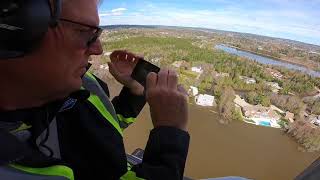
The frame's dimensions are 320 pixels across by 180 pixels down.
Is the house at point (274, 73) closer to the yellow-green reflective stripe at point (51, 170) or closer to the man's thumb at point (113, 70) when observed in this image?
the man's thumb at point (113, 70)

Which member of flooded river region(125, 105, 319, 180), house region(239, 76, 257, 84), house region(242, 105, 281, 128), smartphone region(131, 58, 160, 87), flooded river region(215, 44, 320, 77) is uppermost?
smartphone region(131, 58, 160, 87)

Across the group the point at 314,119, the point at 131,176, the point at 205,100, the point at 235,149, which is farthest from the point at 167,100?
the point at 235,149

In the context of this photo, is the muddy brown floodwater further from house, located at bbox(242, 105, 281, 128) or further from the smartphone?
the smartphone

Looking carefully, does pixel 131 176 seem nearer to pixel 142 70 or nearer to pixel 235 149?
pixel 142 70

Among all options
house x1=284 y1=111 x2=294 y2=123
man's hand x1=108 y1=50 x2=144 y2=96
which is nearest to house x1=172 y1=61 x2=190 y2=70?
house x1=284 y1=111 x2=294 y2=123

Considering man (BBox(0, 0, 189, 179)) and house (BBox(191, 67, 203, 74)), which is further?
house (BBox(191, 67, 203, 74))

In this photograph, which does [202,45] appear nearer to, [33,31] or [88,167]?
[88,167]
